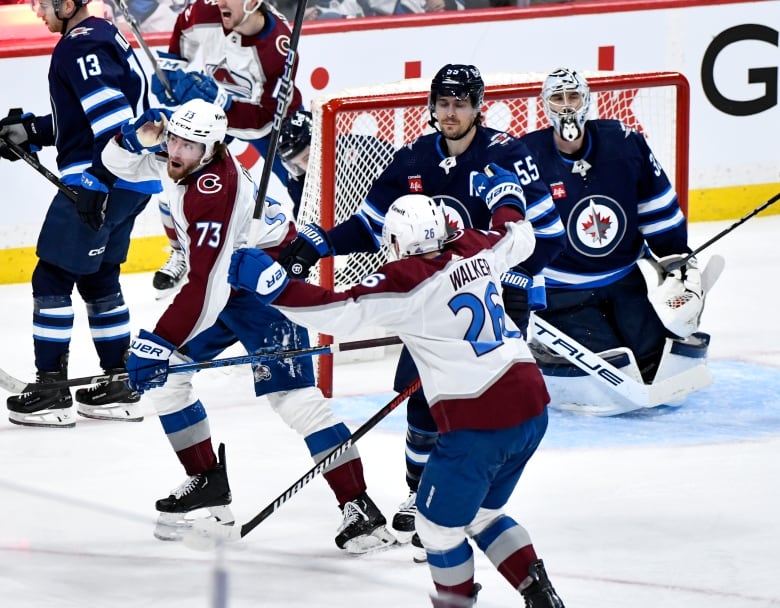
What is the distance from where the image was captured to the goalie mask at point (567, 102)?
4.53m

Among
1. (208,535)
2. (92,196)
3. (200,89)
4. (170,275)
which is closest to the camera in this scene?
(208,535)

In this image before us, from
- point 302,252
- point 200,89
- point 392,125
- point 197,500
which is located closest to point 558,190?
point 392,125

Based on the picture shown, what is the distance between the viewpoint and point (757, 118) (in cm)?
705

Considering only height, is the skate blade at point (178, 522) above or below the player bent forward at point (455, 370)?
below

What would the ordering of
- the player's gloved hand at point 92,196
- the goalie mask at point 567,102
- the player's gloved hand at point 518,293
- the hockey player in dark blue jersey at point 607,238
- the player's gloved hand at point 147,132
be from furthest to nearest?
the hockey player in dark blue jersey at point 607,238 → the goalie mask at point 567,102 → the player's gloved hand at point 92,196 → the player's gloved hand at point 147,132 → the player's gloved hand at point 518,293

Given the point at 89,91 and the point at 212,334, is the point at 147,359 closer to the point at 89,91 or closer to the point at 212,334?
the point at 212,334

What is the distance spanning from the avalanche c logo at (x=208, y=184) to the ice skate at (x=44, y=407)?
140 centimetres

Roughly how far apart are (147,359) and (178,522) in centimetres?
57

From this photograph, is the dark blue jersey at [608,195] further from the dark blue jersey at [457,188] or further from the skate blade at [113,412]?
the skate blade at [113,412]

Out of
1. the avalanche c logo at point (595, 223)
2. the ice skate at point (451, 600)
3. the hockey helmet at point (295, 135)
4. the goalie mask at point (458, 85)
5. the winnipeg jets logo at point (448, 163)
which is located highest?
the goalie mask at point (458, 85)

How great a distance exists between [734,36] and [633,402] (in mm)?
2847

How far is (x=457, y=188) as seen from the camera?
3.72 meters

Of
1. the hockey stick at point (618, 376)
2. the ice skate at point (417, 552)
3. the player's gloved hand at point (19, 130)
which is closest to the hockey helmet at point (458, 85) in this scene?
the ice skate at point (417, 552)

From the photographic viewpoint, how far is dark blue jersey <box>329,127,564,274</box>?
Result: 3.71 meters
